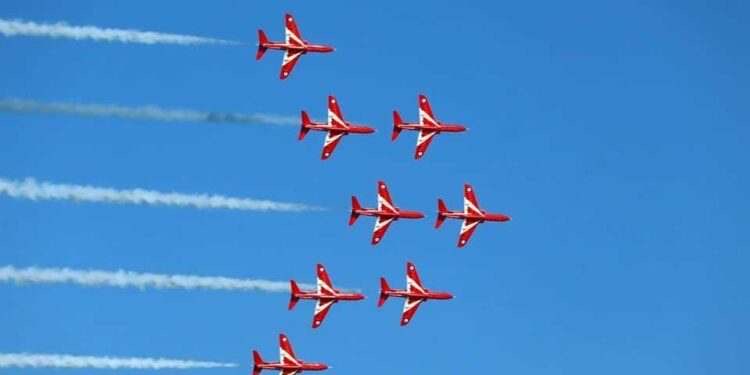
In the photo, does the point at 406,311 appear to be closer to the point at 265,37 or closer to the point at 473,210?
the point at 473,210

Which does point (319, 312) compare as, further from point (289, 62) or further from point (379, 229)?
point (289, 62)

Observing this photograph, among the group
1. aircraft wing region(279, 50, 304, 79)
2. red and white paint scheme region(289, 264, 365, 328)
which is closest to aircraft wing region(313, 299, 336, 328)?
red and white paint scheme region(289, 264, 365, 328)

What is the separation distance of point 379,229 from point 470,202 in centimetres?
722

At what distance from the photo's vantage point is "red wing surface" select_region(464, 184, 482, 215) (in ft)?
468

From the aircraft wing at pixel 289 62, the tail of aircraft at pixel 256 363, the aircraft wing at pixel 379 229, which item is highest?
the aircraft wing at pixel 289 62

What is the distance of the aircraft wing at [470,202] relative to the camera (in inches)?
5610

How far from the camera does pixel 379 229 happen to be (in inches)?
5428

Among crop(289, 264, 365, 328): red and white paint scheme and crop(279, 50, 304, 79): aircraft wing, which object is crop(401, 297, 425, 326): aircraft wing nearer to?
crop(289, 264, 365, 328): red and white paint scheme

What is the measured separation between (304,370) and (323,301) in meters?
3.66

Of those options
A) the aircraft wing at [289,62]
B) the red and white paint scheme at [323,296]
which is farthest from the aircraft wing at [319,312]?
the aircraft wing at [289,62]

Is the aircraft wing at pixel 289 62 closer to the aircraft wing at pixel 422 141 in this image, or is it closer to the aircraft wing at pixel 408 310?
the aircraft wing at pixel 422 141

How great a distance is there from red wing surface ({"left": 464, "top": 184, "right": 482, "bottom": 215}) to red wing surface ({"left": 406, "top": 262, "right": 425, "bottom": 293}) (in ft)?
14.0

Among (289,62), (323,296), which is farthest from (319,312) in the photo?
(289,62)

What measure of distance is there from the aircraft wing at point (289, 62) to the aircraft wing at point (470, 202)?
1520cm
